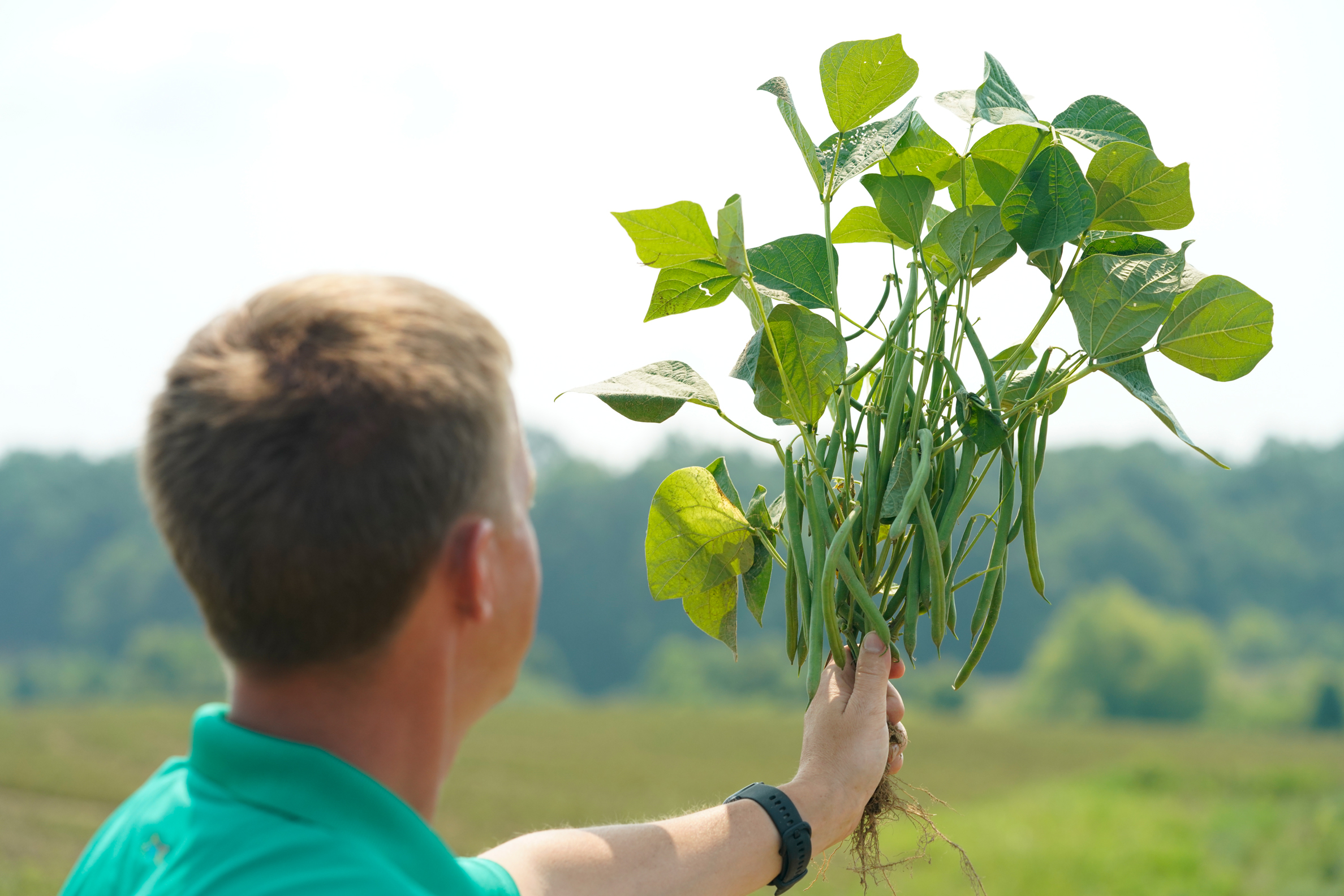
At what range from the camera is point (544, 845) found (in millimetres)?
1442

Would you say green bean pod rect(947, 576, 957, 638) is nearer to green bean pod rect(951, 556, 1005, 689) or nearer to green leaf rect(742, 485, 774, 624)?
green bean pod rect(951, 556, 1005, 689)

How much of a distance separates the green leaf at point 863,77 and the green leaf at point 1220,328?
572 millimetres

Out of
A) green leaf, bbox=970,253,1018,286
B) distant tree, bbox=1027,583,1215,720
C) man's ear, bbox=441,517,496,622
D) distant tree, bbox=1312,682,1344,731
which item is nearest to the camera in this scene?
man's ear, bbox=441,517,496,622

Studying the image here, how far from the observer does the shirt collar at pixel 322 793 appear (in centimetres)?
87

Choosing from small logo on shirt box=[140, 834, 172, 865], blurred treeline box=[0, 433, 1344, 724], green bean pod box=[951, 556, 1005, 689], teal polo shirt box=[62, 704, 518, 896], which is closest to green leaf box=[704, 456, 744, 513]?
green bean pod box=[951, 556, 1005, 689]

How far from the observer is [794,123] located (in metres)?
1.59

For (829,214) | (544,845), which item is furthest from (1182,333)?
(544,845)

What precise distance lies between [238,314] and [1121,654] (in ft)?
183

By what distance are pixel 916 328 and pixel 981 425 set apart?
209mm

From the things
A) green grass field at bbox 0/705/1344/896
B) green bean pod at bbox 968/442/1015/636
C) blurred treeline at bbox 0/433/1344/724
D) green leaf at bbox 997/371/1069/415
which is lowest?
blurred treeline at bbox 0/433/1344/724

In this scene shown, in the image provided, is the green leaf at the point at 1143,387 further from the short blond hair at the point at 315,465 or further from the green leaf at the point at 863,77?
the short blond hair at the point at 315,465

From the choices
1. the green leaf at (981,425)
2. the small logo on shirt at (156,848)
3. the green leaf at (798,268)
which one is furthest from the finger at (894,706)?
the small logo on shirt at (156,848)

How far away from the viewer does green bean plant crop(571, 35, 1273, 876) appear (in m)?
1.51

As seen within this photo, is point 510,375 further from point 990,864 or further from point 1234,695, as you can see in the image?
point 1234,695
